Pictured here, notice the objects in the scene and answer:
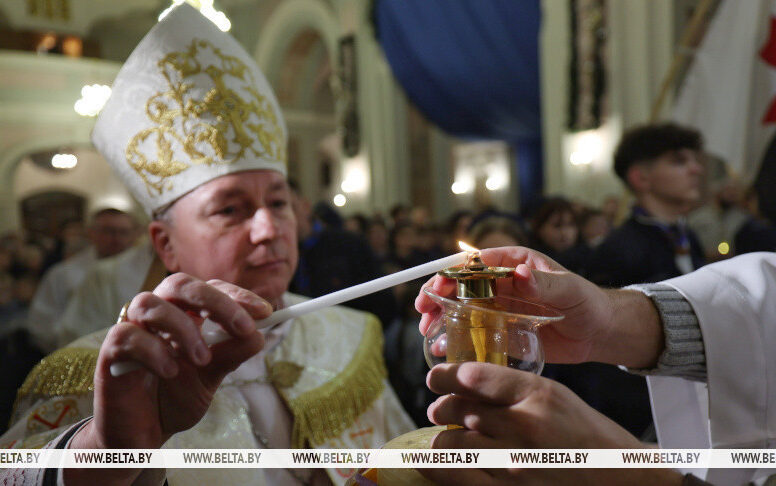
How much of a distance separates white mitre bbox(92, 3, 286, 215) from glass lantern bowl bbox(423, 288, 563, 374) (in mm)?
864

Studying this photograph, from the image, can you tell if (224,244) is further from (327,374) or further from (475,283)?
(475,283)

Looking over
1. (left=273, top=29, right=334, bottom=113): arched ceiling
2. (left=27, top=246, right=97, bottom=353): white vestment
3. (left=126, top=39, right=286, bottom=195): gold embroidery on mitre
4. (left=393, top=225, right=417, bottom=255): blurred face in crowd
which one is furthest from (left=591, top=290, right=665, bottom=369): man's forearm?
(left=273, top=29, right=334, bottom=113): arched ceiling

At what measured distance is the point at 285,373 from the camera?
151 cm

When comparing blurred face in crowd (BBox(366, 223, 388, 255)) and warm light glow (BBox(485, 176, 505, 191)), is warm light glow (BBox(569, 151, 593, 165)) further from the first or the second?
warm light glow (BBox(485, 176, 505, 191))

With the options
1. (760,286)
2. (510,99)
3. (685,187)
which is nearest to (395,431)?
(760,286)

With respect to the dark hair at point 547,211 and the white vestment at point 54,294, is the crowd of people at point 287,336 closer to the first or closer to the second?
the dark hair at point 547,211

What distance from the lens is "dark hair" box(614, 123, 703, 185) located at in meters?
2.96

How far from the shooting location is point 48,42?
1250cm

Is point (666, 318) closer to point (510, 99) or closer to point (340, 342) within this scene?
point (340, 342)

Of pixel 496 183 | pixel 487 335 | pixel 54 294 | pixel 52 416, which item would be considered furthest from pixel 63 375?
pixel 496 183

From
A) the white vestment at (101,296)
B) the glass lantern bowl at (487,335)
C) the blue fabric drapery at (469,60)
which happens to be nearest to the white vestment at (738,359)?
the glass lantern bowl at (487,335)

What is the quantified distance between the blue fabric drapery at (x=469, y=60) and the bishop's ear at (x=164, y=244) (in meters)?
6.92

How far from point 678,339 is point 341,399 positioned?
790 millimetres

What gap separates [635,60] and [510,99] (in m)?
1.82
